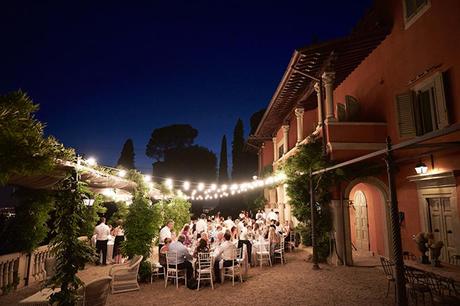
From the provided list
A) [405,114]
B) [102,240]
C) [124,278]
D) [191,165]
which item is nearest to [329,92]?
[405,114]

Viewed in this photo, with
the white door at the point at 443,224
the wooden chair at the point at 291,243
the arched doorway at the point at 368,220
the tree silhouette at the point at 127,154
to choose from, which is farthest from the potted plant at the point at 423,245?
the tree silhouette at the point at 127,154

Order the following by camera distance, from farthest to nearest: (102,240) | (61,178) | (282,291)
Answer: (102,240)
(282,291)
(61,178)

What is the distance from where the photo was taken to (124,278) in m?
8.27

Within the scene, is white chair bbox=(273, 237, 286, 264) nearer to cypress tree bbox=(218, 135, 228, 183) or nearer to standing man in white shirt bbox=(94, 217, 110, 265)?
standing man in white shirt bbox=(94, 217, 110, 265)

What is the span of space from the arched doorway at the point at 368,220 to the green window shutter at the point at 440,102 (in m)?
3.14

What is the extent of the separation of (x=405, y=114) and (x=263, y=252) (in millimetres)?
6558

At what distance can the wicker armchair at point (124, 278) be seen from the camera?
26.7ft

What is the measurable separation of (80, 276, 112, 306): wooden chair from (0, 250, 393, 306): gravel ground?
1.39 metres

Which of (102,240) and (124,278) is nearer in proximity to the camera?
(124,278)

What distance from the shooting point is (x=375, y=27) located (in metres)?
11.1

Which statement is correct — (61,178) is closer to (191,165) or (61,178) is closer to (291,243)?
(291,243)

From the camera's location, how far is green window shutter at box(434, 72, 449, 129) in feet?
26.9

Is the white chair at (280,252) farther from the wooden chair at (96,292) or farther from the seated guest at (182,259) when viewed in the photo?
the wooden chair at (96,292)

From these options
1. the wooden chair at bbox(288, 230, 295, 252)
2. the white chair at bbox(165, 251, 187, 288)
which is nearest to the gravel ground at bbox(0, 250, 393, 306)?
the white chair at bbox(165, 251, 187, 288)
